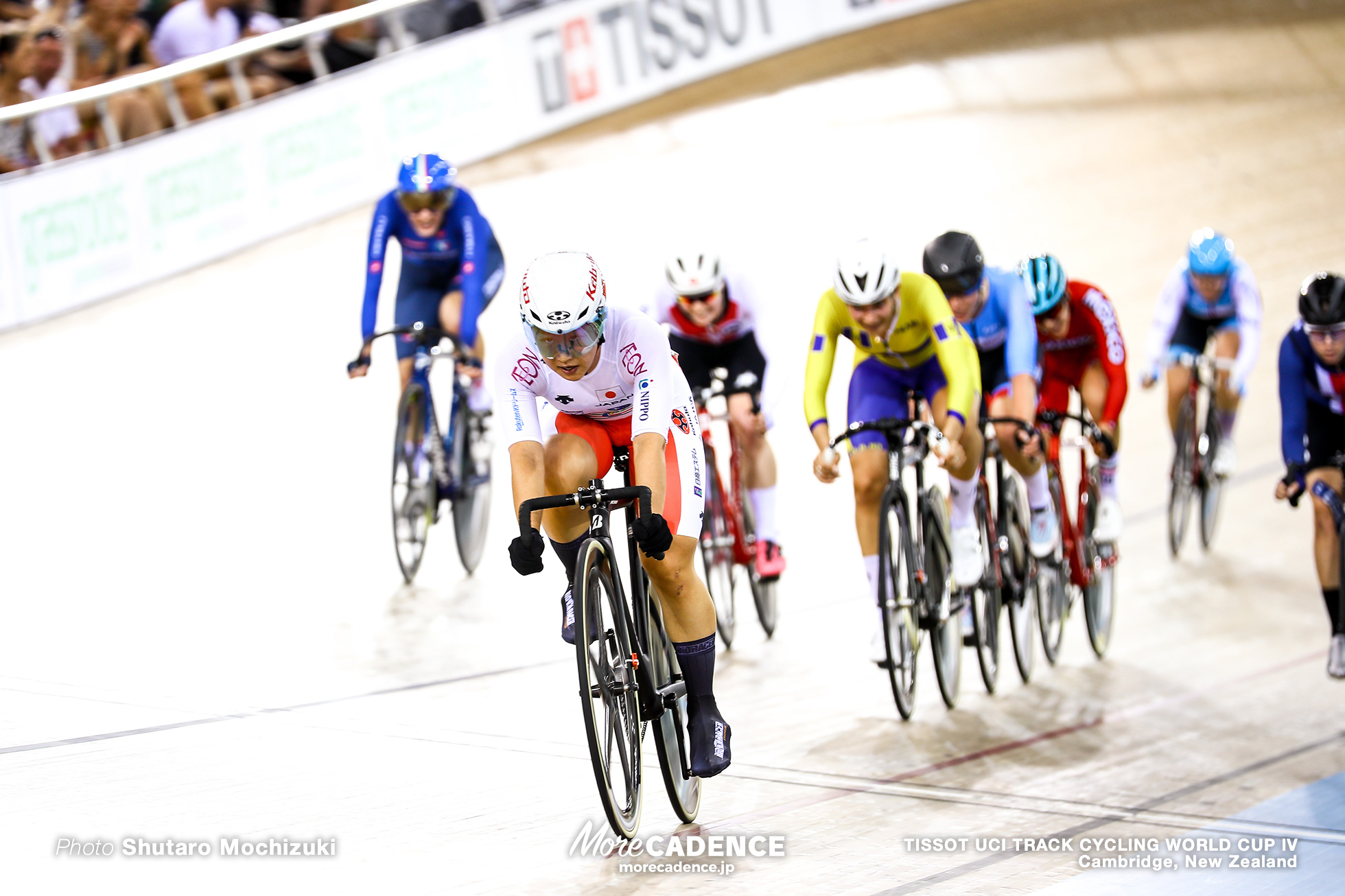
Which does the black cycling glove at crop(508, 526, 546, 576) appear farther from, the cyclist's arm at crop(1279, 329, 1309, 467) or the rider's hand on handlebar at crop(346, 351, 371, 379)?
the cyclist's arm at crop(1279, 329, 1309, 467)

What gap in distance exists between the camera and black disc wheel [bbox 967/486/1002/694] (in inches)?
196

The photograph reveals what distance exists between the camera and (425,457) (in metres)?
5.63

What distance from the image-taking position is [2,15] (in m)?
8.75

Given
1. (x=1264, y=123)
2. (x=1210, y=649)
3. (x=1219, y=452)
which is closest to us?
(x=1210, y=649)

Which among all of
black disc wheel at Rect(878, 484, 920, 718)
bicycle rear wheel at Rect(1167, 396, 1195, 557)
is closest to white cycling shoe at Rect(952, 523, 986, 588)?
black disc wheel at Rect(878, 484, 920, 718)

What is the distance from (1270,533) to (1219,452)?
85cm

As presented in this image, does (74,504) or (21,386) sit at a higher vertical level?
(21,386)

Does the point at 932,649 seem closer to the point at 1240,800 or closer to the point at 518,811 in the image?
the point at 1240,800

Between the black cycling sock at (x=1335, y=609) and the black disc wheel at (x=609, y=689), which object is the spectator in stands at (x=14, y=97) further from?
the black cycling sock at (x=1335, y=609)

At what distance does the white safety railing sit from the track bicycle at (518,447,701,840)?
22.1 ft

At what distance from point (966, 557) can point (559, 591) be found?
73.6 inches

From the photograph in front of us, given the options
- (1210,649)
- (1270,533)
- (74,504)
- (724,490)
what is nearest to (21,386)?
(74,504)

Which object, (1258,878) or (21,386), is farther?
(21,386)

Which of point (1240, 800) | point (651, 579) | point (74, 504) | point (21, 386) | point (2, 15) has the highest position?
point (2, 15)
